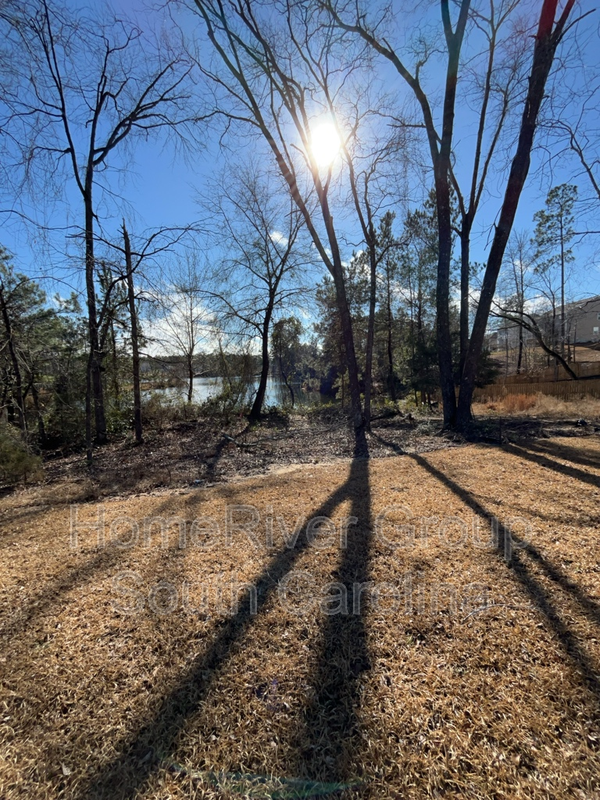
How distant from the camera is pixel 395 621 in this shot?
179 cm

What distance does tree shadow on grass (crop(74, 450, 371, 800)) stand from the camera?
1.13 meters

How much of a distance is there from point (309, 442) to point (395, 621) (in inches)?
235

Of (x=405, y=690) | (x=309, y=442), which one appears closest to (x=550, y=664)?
(x=405, y=690)

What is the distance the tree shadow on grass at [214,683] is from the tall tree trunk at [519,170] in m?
6.60

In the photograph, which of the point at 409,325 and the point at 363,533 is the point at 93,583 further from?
the point at 409,325

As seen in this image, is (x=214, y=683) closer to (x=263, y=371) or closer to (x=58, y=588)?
(x=58, y=588)

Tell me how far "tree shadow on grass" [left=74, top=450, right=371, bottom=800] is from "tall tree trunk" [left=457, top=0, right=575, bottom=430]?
21.6ft

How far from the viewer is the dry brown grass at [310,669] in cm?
113

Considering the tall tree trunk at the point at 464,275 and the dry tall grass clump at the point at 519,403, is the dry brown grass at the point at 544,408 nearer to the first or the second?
the dry tall grass clump at the point at 519,403

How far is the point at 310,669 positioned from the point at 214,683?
0.44 meters

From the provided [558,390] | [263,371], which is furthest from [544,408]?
[263,371]

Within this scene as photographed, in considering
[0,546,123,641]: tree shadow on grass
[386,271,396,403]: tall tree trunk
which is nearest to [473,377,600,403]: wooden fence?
[386,271,396,403]: tall tree trunk

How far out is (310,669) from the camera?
154cm

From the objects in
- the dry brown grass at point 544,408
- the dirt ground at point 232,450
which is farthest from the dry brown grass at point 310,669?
the dry brown grass at point 544,408
